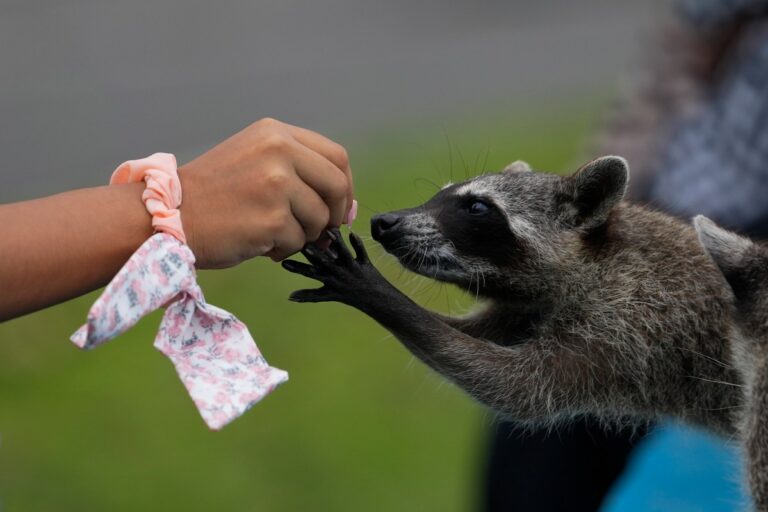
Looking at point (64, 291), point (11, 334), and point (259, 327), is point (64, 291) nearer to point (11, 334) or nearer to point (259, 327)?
point (259, 327)

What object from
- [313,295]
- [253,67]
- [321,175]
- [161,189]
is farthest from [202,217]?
[253,67]

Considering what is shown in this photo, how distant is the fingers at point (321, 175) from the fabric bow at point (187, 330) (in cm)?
41

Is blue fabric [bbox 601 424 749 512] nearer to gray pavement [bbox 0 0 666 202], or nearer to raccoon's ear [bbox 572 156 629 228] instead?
raccoon's ear [bbox 572 156 629 228]

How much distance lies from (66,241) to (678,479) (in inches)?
100

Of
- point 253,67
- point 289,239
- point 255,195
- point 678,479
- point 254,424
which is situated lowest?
point 254,424

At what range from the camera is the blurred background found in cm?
751

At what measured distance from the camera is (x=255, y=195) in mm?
3174

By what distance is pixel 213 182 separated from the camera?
3.20 m

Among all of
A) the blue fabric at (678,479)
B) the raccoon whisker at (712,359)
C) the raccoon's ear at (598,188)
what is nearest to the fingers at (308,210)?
the raccoon's ear at (598,188)

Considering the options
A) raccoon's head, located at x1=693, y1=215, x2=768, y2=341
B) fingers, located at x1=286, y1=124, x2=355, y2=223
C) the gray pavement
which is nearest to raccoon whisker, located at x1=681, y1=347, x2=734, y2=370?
raccoon's head, located at x1=693, y1=215, x2=768, y2=341

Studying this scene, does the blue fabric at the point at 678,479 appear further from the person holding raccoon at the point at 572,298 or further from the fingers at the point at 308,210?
the fingers at the point at 308,210

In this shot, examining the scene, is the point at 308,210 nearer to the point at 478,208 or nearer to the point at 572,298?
the point at 478,208

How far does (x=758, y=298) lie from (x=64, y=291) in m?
1.95

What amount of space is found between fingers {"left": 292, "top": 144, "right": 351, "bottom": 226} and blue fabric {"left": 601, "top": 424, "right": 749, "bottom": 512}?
164cm
